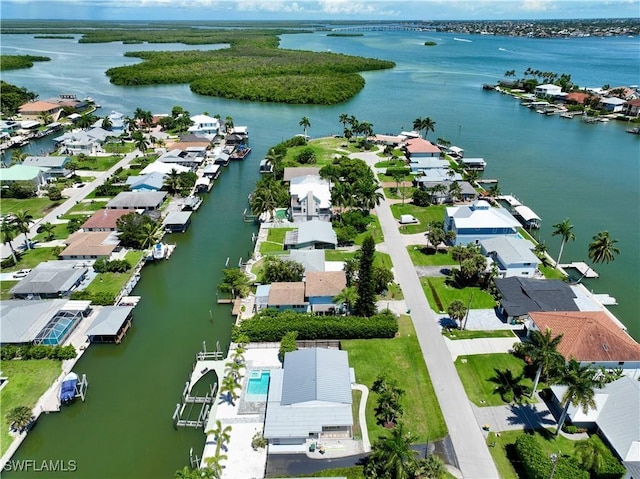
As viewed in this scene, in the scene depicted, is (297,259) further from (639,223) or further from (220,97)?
(220,97)

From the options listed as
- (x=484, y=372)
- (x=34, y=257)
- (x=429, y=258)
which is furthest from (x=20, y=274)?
(x=484, y=372)

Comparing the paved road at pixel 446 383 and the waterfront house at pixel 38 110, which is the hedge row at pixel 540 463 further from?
the waterfront house at pixel 38 110

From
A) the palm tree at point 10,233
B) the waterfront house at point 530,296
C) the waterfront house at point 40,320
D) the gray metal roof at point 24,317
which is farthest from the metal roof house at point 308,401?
the palm tree at point 10,233

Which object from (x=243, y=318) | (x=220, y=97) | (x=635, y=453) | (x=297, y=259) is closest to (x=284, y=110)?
(x=220, y=97)

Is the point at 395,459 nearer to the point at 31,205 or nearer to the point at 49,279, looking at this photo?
the point at 49,279

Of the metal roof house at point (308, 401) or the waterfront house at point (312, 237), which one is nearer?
the metal roof house at point (308, 401)

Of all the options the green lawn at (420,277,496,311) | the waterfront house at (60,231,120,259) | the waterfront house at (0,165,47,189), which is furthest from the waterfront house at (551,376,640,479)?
the waterfront house at (0,165,47,189)
